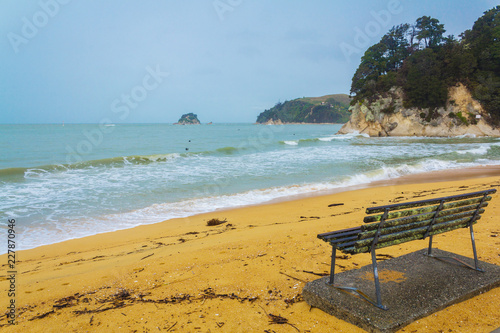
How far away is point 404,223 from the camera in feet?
9.43

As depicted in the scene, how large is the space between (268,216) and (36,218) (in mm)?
6302

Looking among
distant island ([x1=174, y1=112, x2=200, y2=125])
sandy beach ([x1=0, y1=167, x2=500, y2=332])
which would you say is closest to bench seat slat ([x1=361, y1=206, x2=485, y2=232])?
sandy beach ([x1=0, y1=167, x2=500, y2=332])

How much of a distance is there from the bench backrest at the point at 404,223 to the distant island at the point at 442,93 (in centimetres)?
4708

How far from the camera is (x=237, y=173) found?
14641mm

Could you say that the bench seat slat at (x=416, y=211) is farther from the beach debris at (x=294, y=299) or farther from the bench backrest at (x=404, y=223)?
the beach debris at (x=294, y=299)

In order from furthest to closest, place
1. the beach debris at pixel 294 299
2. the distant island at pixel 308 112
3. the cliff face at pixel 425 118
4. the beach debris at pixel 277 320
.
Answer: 1. the distant island at pixel 308 112
2. the cliff face at pixel 425 118
3. the beach debris at pixel 294 299
4. the beach debris at pixel 277 320

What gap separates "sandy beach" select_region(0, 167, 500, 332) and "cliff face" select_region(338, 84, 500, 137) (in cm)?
4325

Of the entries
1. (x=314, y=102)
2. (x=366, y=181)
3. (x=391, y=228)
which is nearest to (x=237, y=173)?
(x=366, y=181)

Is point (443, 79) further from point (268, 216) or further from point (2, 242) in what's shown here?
point (2, 242)

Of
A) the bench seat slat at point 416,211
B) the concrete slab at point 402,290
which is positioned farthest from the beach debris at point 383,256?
the bench seat slat at point 416,211

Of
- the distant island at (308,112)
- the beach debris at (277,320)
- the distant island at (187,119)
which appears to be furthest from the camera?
the distant island at (187,119)

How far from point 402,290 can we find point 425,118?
162 ft

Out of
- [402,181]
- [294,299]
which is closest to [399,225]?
[294,299]

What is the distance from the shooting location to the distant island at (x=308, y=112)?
15600 centimetres
